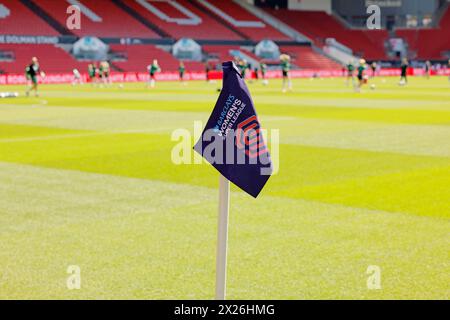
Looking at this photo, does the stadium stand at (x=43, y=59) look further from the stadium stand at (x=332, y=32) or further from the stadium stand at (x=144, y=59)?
the stadium stand at (x=332, y=32)

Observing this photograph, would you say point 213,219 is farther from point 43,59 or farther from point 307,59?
point 307,59

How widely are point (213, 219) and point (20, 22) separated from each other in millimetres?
55531

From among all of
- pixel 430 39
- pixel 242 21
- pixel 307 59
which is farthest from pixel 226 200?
pixel 430 39

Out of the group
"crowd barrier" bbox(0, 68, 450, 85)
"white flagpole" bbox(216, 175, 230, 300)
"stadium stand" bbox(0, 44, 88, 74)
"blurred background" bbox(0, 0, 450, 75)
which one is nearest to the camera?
"white flagpole" bbox(216, 175, 230, 300)

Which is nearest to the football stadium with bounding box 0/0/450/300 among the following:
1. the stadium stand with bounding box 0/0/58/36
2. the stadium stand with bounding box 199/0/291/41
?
the stadium stand with bounding box 0/0/58/36

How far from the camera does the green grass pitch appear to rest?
681 cm

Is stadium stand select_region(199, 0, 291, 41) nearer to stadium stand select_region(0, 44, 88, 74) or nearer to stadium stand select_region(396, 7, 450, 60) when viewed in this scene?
stadium stand select_region(396, 7, 450, 60)

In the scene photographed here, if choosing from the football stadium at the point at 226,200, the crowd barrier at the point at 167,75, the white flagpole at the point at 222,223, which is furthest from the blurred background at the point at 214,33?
the white flagpole at the point at 222,223

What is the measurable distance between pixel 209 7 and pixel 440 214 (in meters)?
71.5

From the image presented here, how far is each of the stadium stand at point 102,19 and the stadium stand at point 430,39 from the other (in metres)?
32.8

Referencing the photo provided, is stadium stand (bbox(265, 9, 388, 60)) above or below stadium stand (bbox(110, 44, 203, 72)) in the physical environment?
above

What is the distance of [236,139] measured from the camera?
4.65 meters

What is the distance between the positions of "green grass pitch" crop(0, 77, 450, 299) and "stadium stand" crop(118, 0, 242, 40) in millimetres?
53965

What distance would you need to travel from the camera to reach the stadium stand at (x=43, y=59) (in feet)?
185
